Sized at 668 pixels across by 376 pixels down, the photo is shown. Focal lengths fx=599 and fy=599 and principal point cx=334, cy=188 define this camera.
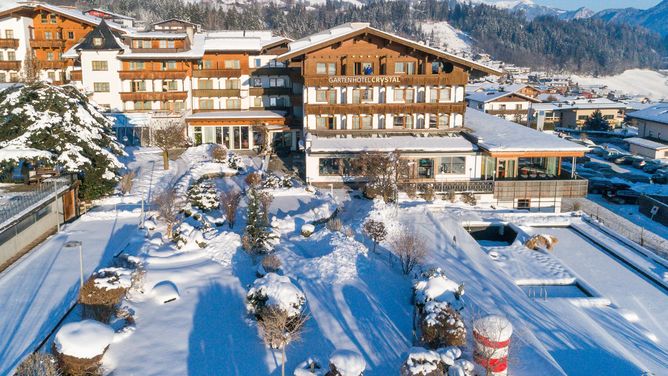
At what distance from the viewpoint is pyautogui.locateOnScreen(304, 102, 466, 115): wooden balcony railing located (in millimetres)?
37656

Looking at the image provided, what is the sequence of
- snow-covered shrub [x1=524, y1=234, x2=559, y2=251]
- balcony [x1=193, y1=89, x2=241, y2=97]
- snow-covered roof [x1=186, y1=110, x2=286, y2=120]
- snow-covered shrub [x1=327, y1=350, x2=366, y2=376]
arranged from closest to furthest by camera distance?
snow-covered shrub [x1=327, y1=350, x2=366, y2=376], snow-covered shrub [x1=524, y1=234, x2=559, y2=251], snow-covered roof [x1=186, y1=110, x2=286, y2=120], balcony [x1=193, y1=89, x2=241, y2=97]

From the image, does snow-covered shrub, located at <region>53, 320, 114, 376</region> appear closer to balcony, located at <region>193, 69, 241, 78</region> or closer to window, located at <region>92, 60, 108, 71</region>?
balcony, located at <region>193, 69, 241, 78</region>

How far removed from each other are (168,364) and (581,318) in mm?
13007

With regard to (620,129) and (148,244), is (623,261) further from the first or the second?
(620,129)

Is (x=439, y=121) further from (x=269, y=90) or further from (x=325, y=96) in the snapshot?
(x=269, y=90)

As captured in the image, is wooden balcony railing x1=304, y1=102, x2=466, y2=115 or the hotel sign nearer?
the hotel sign

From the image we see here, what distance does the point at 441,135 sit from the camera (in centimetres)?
3766

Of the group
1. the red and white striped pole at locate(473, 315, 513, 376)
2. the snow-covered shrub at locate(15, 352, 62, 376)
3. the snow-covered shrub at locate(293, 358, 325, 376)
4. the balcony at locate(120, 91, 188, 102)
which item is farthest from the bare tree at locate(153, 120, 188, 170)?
the red and white striped pole at locate(473, 315, 513, 376)

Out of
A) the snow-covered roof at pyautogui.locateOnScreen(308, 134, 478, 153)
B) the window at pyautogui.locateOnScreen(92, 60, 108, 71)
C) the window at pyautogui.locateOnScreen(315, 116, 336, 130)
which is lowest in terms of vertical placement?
the snow-covered roof at pyautogui.locateOnScreen(308, 134, 478, 153)

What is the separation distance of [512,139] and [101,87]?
99.2ft

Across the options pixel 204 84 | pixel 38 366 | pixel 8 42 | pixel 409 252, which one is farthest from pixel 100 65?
pixel 38 366

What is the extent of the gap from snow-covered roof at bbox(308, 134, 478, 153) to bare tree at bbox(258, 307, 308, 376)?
19044 millimetres

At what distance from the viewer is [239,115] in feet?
145

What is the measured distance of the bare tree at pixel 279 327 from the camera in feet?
46.4
